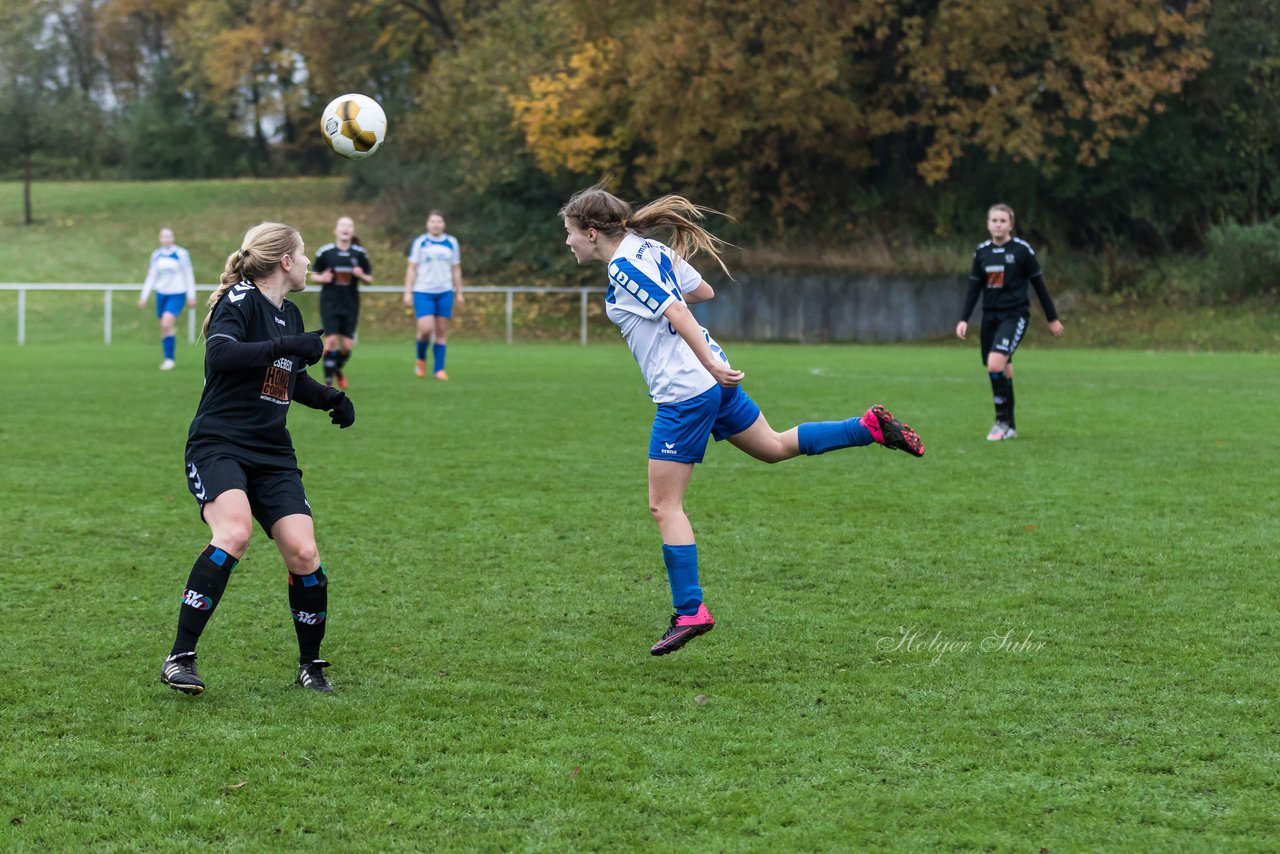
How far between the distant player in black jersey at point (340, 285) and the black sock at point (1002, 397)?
8.09m

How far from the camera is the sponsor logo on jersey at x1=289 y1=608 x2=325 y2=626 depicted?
5.00m

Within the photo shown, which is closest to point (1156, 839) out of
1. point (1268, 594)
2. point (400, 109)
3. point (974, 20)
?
point (1268, 594)

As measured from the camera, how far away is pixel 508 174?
3516cm

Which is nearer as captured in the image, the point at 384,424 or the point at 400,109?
the point at 384,424

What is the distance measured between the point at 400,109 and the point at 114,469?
1464 inches

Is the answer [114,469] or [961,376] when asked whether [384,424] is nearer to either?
[114,469]

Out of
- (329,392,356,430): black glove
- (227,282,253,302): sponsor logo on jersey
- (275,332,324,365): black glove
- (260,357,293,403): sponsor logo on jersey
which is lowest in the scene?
(329,392,356,430): black glove

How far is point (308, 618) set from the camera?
197 inches

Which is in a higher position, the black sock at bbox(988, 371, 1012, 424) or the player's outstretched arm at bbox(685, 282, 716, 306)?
the player's outstretched arm at bbox(685, 282, 716, 306)

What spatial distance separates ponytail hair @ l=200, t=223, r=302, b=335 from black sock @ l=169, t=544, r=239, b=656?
0.81m

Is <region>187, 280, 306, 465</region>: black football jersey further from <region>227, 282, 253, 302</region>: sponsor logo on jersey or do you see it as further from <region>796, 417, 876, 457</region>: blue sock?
<region>796, 417, 876, 457</region>: blue sock

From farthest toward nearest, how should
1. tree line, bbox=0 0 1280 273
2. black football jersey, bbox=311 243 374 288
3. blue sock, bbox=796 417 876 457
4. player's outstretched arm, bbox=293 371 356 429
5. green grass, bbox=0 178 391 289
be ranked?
green grass, bbox=0 178 391 289 → tree line, bbox=0 0 1280 273 → black football jersey, bbox=311 243 374 288 → blue sock, bbox=796 417 876 457 → player's outstretched arm, bbox=293 371 356 429

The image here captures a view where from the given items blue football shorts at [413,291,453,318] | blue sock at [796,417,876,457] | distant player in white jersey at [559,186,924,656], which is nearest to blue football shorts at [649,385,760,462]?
distant player in white jersey at [559,186,924,656]

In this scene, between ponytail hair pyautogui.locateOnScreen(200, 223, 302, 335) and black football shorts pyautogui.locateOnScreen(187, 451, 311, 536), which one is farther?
ponytail hair pyautogui.locateOnScreen(200, 223, 302, 335)
